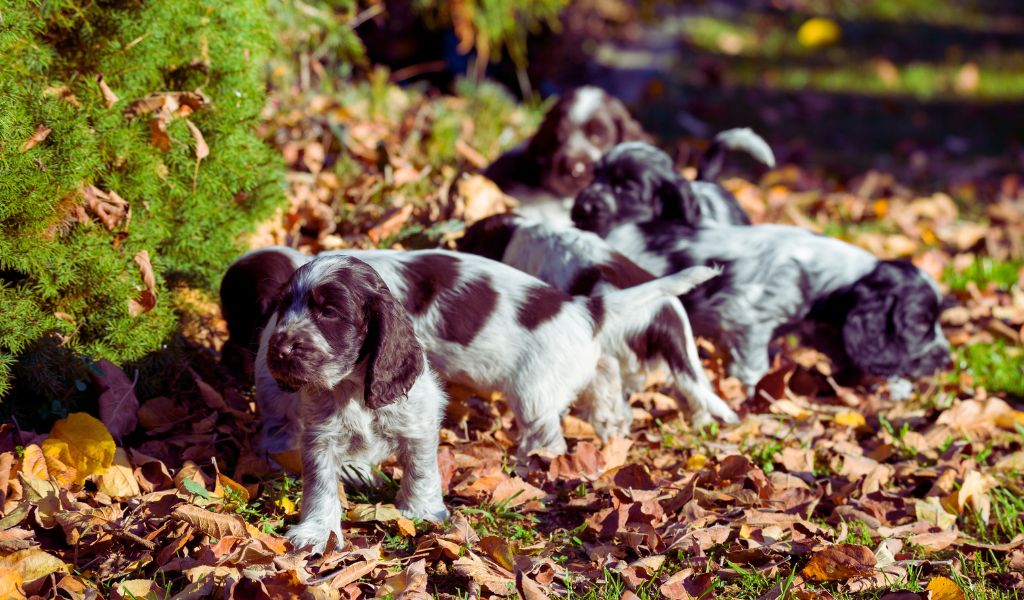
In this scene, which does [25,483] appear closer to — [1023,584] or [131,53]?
Answer: [131,53]

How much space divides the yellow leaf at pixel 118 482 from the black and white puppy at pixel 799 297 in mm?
2844

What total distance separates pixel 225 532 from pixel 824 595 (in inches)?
77.7

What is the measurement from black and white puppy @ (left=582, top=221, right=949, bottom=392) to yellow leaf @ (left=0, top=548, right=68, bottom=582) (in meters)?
3.31

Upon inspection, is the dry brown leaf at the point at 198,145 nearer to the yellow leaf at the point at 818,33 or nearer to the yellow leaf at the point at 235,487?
the yellow leaf at the point at 235,487

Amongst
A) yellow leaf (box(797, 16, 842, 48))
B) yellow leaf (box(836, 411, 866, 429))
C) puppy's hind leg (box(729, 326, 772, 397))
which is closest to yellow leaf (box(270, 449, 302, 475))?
puppy's hind leg (box(729, 326, 772, 397))

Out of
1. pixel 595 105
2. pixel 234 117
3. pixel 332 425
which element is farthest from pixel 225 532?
pixel 595 105

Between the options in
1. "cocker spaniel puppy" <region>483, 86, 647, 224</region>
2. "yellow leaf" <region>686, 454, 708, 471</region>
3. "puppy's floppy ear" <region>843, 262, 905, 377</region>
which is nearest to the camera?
"yellow leaf" <region>686, 454, 708, 471</region>

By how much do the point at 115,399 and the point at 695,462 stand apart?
2379 millimetres

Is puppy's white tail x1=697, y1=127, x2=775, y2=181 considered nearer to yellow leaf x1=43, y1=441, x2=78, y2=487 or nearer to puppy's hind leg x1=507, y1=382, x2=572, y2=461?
puppy's hind leg x1=507, y1=382, x2=572, y2=461

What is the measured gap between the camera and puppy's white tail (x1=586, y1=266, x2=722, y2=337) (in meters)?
4.24

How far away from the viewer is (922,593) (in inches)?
138

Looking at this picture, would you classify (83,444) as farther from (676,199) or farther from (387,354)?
(676,199)

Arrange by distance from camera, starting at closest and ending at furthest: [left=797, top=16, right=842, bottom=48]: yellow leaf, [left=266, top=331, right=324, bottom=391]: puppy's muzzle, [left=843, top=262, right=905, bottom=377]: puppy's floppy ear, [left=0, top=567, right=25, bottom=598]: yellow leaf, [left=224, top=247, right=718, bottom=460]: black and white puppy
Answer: [left=0, top=567, right=25, bottom=598]: yellow leaf < [left=266, top=331, right=324, bottom=391]: puppy's muzzle < [left=224, top=247, right=718, bottom=460]: black and white puppy < [left=843, top=262, right=905, bottom=377]: puppy's floppy ear < [left=797, top=16, right=842, bottom=48]: yellow leaf

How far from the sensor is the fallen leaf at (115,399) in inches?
163
